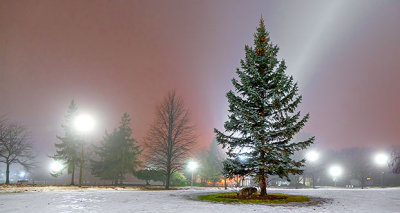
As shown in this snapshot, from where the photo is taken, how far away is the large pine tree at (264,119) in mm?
16562

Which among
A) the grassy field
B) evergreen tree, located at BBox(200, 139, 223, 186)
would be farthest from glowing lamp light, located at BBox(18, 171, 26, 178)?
the grassy field

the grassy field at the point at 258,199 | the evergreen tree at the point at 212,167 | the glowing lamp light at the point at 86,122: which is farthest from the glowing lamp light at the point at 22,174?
the grassy field at the point at 258,199

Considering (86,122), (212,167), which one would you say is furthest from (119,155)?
(212,167)

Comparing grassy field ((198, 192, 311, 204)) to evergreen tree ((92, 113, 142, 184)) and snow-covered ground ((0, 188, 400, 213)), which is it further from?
evergreen tree ((92, 113, 142, 184))

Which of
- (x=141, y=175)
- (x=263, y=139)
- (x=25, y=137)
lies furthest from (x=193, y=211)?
(x=25, y=137)

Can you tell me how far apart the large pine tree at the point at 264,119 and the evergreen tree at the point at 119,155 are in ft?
114

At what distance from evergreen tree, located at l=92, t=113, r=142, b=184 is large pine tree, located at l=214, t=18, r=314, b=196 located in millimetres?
34890

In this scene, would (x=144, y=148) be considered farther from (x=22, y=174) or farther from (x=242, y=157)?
(x=22, y=174)

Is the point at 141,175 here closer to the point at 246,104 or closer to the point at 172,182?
the point at 172,182

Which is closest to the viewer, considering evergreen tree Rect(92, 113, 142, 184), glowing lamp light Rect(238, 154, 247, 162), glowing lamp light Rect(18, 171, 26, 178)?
glowing lamp light Rect(238, 154, 247, 162)

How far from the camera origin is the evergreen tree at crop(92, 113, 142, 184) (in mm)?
48562

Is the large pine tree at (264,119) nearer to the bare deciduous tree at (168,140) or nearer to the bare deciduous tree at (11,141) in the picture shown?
the bare deciduous tree at (168,140)

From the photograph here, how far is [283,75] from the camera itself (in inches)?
715

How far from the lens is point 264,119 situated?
1681cm
